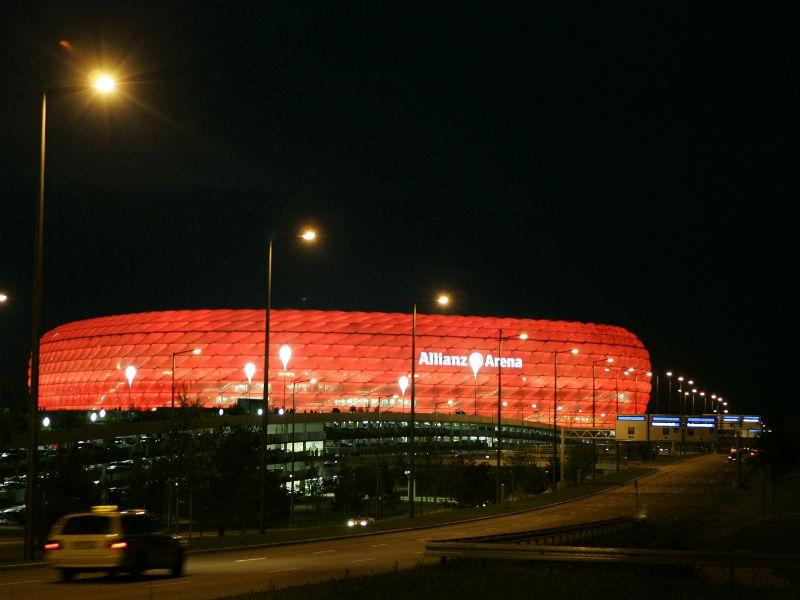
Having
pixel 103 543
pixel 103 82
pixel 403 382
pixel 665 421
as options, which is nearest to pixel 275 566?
pixel 103 543

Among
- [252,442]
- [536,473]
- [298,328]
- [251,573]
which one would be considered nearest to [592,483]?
[536,473]

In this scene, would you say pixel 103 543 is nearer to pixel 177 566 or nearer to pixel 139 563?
pixel 139 563

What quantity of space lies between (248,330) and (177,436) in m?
96.6

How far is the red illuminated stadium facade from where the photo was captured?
147250 mm

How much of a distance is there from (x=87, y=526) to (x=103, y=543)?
576 mm

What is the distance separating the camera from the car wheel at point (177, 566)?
2291 cm

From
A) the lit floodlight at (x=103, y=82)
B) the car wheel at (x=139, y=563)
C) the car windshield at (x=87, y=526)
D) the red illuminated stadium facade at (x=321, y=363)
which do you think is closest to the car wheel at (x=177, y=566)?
the car wheel at (x=139, y=563)

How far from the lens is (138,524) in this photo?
22.1m

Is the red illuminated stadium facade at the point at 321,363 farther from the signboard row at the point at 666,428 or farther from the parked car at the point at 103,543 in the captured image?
the parked car at the point at 103,543

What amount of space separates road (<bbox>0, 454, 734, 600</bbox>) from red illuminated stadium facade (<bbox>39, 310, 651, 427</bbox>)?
93753 millimetres

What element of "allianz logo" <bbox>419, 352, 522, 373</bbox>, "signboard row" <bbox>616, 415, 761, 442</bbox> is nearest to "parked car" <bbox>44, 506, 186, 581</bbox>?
"signboard row" <bbox>616, 415, 761, 442</bbox>

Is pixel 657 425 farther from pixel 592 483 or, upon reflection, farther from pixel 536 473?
pixel 592 483

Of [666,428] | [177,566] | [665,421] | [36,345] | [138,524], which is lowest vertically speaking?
[177,566]

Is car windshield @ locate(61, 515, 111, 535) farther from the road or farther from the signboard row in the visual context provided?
the signboard row
